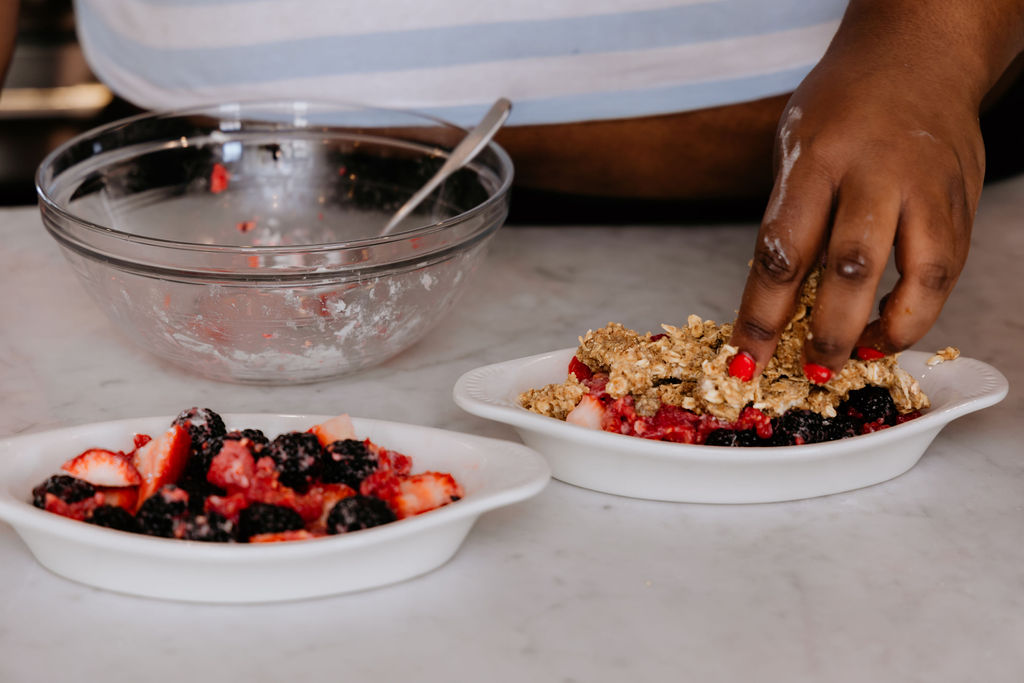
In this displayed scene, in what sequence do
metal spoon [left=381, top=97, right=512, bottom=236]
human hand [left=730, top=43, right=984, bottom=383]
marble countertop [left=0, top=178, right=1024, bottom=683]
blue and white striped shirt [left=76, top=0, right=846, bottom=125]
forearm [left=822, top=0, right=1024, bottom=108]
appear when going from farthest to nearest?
blue and white striped shirt [left=76, top=0, right=846, bottom=125] < metal spoon [left=381, top=97, right=512, bottom=236] < forearm [left=822, top=0, right=1024, bottom=108] < human hand [left=730, top=43, right=984, bottom=383] < marble countertop [left=0, top=178, right=1024, bottom=683]

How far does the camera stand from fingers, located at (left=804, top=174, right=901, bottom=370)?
0.76 meters

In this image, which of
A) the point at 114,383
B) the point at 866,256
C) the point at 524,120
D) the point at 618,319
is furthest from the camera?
the point at 524,120

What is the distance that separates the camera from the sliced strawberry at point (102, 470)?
0.75 meters

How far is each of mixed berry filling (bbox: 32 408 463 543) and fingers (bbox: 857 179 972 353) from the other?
0.35 metres

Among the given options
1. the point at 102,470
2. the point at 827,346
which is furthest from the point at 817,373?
the point at 102,470

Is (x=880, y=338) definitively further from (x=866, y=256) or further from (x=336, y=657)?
(x=336, y=657)

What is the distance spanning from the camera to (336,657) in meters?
0.67

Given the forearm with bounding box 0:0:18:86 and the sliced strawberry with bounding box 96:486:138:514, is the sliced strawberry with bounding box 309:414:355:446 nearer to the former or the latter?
the sliced strawberry with bounding box 96:486:138:514

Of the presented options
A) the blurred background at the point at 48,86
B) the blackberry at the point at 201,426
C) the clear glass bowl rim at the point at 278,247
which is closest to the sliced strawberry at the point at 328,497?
the blackberry at the point at 201,426

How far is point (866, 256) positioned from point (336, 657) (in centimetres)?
45

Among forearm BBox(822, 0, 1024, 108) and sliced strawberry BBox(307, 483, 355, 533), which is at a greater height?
forearm BBox(822, 0, 1024, 108)

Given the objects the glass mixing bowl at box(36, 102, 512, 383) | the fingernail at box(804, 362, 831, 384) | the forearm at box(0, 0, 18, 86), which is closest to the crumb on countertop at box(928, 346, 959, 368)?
the fingernail at box(804, 362, 831, 384)

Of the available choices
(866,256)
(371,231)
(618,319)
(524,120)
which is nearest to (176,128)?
(371,231)

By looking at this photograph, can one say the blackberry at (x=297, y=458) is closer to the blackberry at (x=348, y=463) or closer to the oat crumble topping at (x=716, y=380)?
the blackberry at (x=348, y=463)
